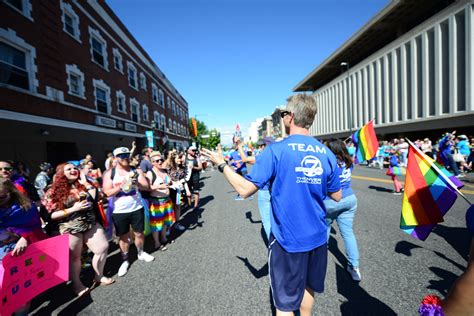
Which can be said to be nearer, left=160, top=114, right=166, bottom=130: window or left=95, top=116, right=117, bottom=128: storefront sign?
left=95, top=116, right=117, bottom=128: storefront sign

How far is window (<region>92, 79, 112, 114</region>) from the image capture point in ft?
47.5

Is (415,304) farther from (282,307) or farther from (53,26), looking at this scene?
(53,26)

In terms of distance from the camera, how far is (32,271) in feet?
8.29

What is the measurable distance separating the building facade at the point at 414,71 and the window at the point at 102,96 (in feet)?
86.6

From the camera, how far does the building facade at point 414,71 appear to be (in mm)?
18298

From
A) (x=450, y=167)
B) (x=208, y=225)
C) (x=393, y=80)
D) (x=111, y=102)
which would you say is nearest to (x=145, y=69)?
(x=111, y=102)

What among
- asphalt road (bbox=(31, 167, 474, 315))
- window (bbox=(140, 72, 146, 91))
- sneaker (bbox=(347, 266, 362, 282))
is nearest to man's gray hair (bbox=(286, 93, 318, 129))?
asphalt road (bbox=(31, 167, 474, 315))

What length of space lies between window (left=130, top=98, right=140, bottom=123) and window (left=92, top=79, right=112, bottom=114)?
3890 millimetres

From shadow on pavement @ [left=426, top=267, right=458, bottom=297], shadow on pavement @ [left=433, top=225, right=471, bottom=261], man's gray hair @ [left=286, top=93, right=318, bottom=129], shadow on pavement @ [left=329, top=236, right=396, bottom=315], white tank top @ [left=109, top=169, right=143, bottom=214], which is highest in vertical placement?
man's gray hair @ [left=286, top=93, right=318, bottom=129]

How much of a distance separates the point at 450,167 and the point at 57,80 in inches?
736

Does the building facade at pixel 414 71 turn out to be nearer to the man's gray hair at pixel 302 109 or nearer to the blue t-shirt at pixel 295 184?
the man's gray hair at pixel 302 109

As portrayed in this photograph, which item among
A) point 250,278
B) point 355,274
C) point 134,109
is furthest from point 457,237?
point 134,109

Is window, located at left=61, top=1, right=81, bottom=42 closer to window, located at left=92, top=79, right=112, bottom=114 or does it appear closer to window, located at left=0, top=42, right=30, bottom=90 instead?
window, located at left=92, top=79, right=112, bottom=114

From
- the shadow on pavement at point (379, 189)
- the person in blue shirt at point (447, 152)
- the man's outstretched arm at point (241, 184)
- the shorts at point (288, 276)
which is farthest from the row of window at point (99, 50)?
the person in blue shirt at point (447, 152)
